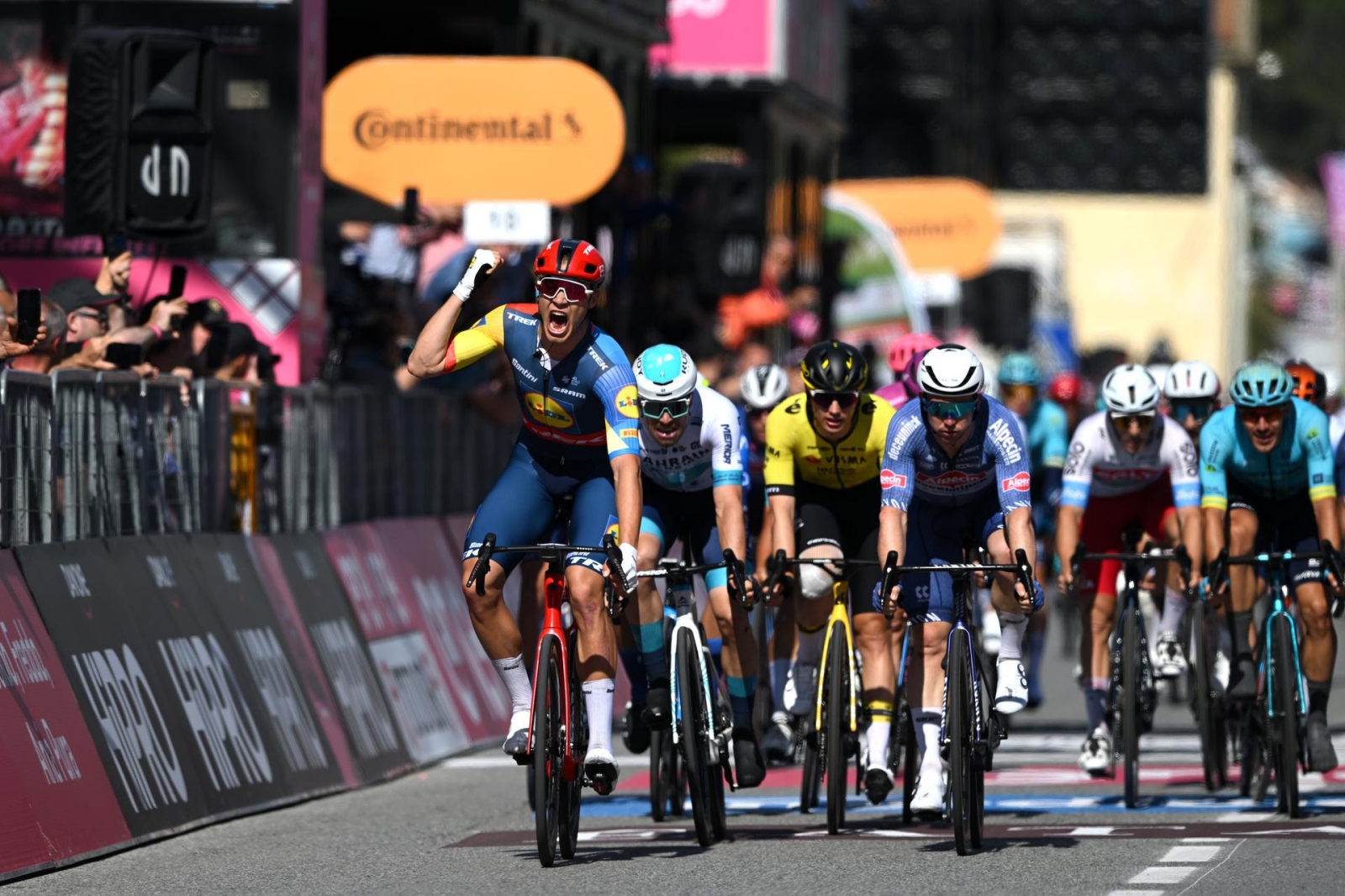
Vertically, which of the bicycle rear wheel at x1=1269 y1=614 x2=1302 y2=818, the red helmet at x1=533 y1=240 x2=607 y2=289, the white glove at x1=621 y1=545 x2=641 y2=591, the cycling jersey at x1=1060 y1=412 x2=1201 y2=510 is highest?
the red helmet at x1=533 y1=240 x2=607 y2=289

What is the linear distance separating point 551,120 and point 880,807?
6611mm

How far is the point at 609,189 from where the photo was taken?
24219mm

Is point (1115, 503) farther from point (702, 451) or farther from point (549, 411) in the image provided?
point (549, 411)

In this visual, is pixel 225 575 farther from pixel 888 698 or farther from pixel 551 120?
pixel 551 120

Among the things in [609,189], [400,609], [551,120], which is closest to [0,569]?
[400,609]

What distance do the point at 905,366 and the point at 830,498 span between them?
2427 millimetres

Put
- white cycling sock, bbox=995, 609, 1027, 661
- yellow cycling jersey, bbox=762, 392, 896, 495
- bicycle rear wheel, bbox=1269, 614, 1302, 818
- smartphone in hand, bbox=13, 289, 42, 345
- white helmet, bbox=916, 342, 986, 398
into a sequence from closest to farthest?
white helmet, bbox=916, 342, 986, 398, smartphone in hand, bbox=13, 289, 42, 345, white cycling sock, bbox=995, 609, 1027, 661, bicycle rear wheel, bbox=1269, 614, 1302, 818, yellow cycling jersey, bbox=762, 392, 896, 495

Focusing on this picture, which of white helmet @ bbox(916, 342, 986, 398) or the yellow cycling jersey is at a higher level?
white helmet @ bbox(916, 342, 986, 398)

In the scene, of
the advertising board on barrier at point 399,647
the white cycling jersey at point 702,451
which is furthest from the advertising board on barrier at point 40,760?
the advertising board on barrier at point 399,647

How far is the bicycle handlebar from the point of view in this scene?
11.7 metres

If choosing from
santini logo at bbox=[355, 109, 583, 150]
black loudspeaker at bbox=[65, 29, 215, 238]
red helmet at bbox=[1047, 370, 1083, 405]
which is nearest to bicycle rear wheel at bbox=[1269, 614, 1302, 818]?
black loudspeaker at bbox=[65, 29, 215, 238]

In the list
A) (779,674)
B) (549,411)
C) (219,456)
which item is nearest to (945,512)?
(549,411)

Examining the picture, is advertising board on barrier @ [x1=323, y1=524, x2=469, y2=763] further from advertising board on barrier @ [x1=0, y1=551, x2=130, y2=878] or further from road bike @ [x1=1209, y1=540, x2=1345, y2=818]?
road bike @ [x1=1209, y1=540, x2=1345, y2=818]

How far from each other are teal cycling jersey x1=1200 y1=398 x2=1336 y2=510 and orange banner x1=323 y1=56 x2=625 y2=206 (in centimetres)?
588
